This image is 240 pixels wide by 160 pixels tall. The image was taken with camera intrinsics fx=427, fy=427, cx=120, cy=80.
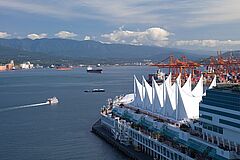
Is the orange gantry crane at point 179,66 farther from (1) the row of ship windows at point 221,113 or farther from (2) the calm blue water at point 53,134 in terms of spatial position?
(1) the row of ship windows at point 221,113

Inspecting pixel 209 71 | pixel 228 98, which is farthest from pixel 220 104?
pixel 209 71

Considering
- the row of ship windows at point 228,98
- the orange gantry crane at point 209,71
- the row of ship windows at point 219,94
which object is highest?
the row of ship windows at point 219,94

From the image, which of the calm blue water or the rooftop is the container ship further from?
the calm blue water

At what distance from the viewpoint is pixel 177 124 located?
910 inches

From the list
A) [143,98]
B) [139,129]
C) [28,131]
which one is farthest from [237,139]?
[28,131]

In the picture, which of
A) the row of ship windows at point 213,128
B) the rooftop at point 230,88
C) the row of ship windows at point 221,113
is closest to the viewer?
the row of ship windows at point 221,113

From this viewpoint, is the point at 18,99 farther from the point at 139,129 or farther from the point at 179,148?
the point at 179,148

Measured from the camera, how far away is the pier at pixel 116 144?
76.4ft

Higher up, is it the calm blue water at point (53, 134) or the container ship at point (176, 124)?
the container ship at point (176, 124)

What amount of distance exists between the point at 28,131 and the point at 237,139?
60.1 feet

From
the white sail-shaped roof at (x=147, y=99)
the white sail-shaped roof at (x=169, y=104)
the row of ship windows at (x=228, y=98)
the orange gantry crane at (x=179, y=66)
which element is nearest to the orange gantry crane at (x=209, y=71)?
the orange gantry crane at (x=179, y=66)

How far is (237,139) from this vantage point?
17219mm

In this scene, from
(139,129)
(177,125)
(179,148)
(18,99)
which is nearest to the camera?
(179,148)

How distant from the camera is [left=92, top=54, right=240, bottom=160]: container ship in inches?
699
